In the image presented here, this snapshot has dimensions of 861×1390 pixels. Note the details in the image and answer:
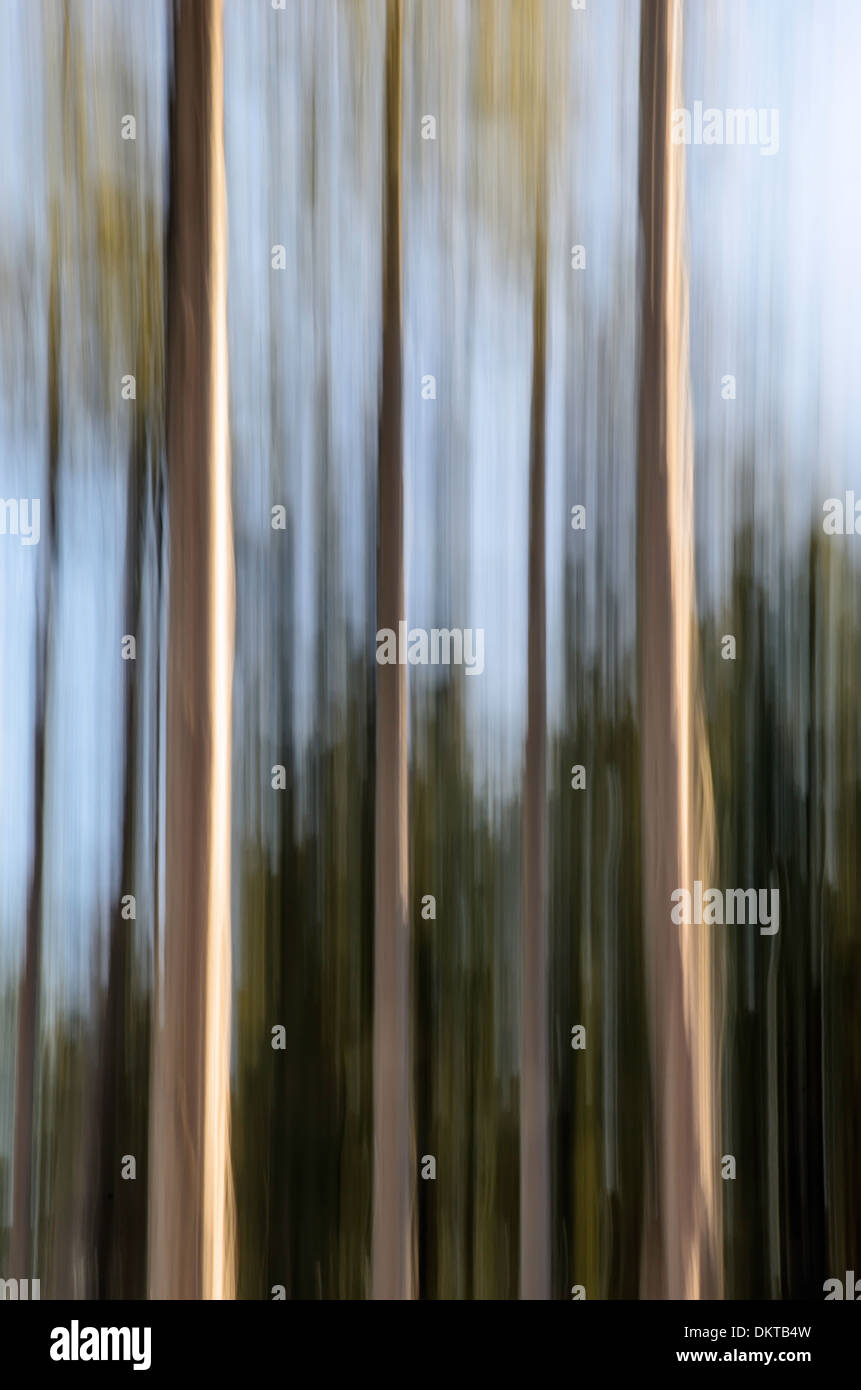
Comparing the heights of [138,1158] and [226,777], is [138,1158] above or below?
below

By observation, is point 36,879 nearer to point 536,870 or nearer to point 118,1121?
point 118,1121

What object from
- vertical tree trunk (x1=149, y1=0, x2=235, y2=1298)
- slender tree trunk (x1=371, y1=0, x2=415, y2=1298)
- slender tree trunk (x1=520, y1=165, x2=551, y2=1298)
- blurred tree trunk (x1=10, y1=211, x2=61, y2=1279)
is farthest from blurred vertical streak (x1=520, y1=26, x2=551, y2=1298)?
blurred tree trunk (x1=10, y1=211, x2=61, y2=1279)

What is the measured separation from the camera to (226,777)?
0.88 m

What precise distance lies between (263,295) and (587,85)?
337 mm

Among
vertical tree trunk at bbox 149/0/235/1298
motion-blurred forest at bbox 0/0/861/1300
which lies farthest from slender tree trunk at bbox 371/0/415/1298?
vertical tree trunk at bbox 149/0/235/1298

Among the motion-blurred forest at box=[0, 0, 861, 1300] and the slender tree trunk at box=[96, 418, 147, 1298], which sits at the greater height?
the motion-blurred forest at box=[0, 0, 861, 1300]

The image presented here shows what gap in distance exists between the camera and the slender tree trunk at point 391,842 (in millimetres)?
862

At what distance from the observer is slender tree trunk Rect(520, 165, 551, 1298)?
0.86m

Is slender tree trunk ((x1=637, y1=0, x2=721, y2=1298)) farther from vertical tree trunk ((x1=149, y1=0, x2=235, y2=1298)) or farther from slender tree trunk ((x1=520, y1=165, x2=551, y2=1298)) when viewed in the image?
vertical tree trunk ((x1=149, y1=0, x2=235, y2=1298))

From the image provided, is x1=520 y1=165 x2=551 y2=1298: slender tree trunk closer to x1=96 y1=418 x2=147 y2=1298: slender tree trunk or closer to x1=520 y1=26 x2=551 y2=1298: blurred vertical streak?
x1=520 y1=26 x2=551 y2=1298: blurred vertical streak

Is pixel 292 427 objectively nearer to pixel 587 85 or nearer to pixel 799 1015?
pixel 587 85

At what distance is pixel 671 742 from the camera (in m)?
0.89
